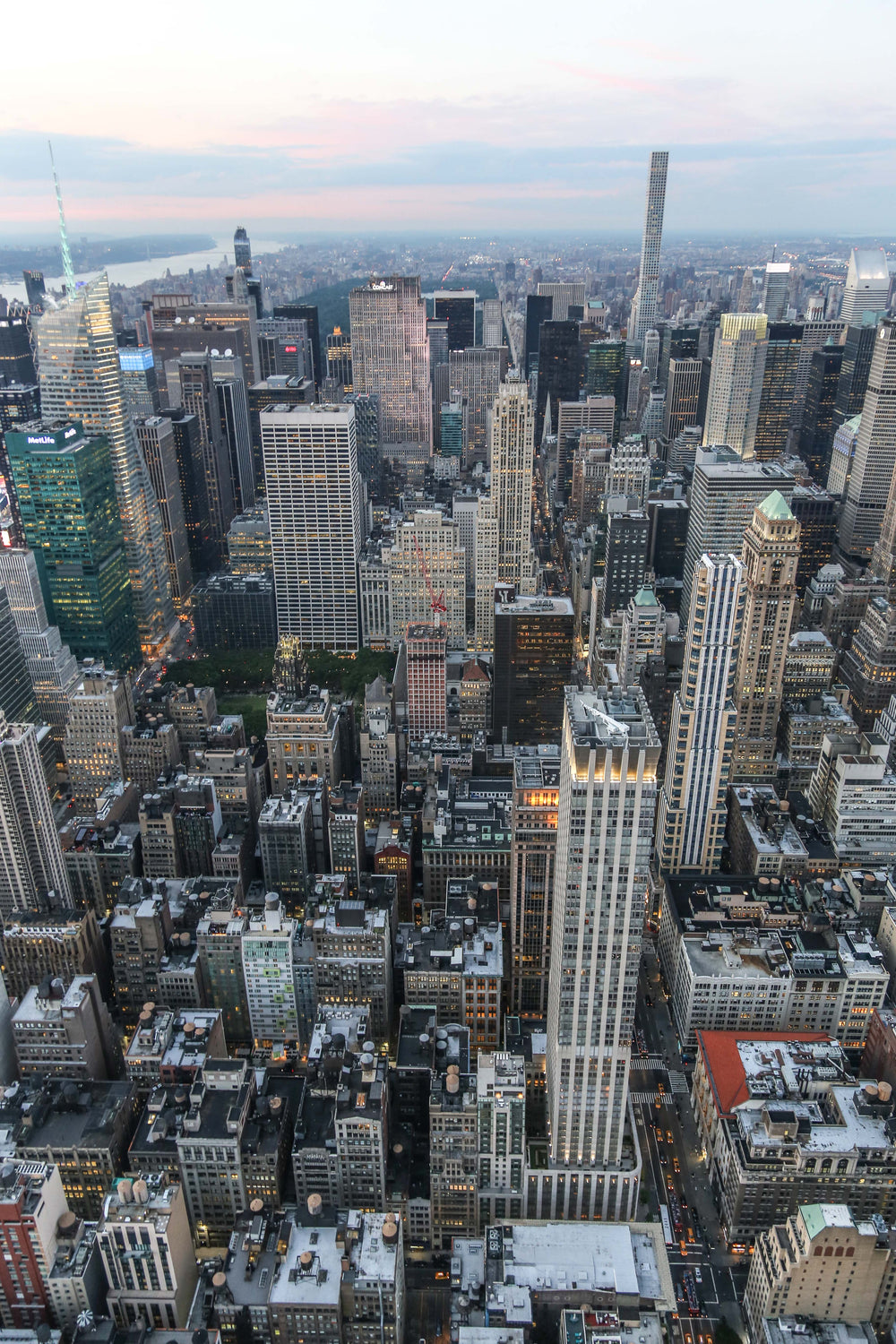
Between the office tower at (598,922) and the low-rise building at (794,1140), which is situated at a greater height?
the office tower at (598,922)

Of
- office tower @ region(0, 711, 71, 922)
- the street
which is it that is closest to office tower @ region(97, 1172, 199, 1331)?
the street

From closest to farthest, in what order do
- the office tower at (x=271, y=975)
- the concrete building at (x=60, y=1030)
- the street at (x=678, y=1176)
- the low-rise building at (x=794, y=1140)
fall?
the street at (x=678, y=1176), the low-rise building at (x=794, y=1140), the concrete building at (x=60, y=1030), the office tower at (x=271, y=975)

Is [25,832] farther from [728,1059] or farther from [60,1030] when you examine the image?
[728,1059]

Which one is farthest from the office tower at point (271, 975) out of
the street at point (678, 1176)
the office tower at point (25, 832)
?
the street at point (678, 1176)

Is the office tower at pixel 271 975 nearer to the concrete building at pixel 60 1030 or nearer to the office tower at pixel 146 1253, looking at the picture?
A: the concrete building at pixel 60 1030

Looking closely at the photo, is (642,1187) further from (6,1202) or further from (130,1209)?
(6,1202)

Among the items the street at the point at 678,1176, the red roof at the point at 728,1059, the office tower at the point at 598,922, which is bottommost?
the street at the point at 678,1176
